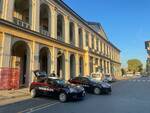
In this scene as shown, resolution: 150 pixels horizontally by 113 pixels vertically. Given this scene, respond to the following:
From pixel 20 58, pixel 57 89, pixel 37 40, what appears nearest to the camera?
pixel 57 89

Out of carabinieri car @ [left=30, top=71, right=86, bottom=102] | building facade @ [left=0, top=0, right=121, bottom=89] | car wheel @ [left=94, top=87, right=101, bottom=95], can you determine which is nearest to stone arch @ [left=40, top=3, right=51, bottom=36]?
building facade @ [left=0, top=0, right=121, bottom=89]

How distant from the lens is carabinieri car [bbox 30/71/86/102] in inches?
554

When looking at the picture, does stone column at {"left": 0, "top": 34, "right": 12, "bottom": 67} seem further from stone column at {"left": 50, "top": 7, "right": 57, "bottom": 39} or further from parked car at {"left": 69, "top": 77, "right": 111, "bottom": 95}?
stone column at {"left": 50, "top": 7, "right": 57, "bottom": 39}

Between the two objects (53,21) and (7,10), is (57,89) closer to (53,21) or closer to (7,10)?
(7,10)

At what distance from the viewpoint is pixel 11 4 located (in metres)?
20.4

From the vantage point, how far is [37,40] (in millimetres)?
24609

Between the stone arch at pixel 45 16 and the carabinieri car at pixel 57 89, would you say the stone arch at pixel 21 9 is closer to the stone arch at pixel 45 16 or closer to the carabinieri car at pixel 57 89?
the stone arch at pixel 45 16

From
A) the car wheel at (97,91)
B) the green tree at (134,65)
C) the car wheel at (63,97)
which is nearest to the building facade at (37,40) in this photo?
the car wheel at (63,97)

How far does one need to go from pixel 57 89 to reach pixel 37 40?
11.3 metres

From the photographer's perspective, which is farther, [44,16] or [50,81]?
[44,16]

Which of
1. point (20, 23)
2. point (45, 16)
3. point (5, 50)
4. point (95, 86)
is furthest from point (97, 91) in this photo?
point (45, 16)

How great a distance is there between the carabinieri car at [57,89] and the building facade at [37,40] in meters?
4.57

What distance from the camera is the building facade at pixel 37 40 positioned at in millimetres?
19641

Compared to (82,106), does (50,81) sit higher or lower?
higher
